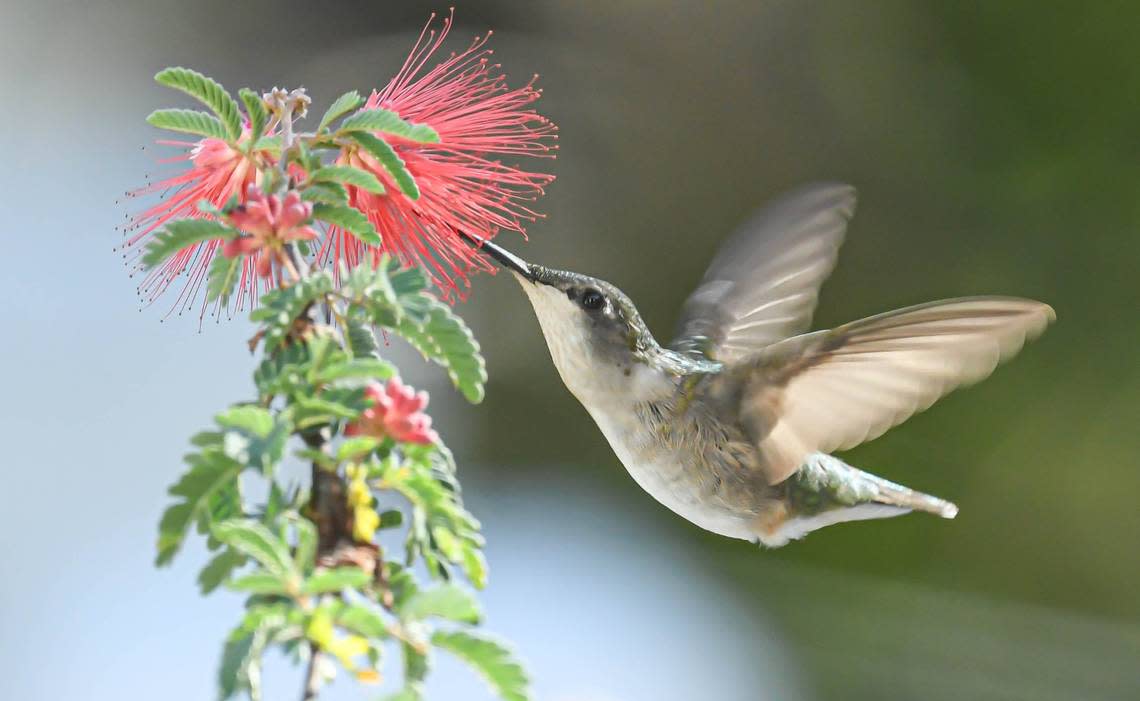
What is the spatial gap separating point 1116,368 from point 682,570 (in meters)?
1.35

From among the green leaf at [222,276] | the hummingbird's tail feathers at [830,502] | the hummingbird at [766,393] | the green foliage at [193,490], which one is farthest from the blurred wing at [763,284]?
the green foliage at [193,490]

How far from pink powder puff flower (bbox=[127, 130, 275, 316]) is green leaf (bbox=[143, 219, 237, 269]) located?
0.10m

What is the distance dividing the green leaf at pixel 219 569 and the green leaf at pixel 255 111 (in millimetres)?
330

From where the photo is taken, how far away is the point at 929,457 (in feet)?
9.24

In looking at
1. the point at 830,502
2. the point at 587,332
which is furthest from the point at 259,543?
the point at 830,502

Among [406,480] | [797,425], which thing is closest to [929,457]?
[797,425]

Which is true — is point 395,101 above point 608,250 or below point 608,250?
below

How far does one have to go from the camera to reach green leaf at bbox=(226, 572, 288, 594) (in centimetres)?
61

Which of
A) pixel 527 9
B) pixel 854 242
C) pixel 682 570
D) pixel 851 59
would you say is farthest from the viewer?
pixel 527 9

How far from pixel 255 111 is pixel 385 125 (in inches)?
4.1

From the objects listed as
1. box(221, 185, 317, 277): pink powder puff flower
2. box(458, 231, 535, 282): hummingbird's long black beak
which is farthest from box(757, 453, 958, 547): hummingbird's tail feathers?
box(221, 185, 317, 277): pink powder puff flower

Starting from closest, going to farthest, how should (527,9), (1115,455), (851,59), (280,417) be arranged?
(280,417), (1115,455), (851,59), (527,9)

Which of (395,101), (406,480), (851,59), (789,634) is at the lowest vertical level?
(406,480)

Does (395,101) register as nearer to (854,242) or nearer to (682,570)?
(854,242)
